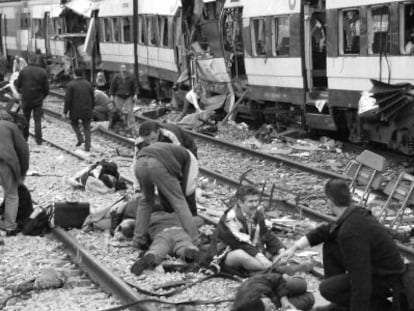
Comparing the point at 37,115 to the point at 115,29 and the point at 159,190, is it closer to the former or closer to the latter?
the point at 159,190

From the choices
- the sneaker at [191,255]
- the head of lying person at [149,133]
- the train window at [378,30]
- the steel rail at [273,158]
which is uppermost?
the train window at [378,30]

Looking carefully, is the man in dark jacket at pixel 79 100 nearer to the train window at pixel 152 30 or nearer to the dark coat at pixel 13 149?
the dark coat at pixel 13 149

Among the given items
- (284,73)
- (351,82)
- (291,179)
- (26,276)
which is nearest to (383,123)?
(351,82)

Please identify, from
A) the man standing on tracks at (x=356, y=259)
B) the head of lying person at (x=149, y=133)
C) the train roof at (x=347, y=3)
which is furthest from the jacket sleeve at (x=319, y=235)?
the train roof at (x=347, y=3)

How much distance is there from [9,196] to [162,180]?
92.2 inches

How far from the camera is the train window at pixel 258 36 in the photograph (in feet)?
71.4

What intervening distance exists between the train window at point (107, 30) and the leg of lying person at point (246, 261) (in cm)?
2532

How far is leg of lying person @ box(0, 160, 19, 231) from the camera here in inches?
461

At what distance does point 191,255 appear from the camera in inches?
395

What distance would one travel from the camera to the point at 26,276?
32.8 feet

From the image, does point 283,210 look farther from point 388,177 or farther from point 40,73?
point 40,73

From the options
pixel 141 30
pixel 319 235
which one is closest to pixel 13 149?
pixel 319 235

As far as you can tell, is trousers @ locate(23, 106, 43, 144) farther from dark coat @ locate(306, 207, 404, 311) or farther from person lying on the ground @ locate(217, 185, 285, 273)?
dark coat @ locate(306, 207, 404, 311)

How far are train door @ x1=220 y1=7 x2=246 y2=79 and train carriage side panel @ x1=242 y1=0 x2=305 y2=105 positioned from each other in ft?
3.33
